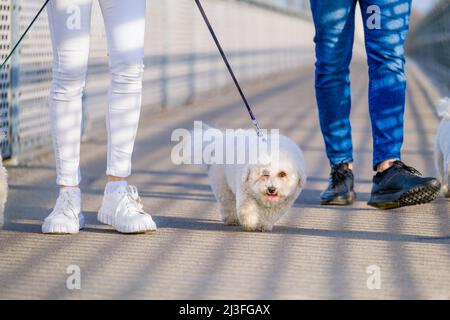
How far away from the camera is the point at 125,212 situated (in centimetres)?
432

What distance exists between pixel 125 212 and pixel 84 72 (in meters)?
0.60

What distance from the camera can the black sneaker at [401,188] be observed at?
4719 mm

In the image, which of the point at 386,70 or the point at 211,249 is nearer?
the point at 211,249

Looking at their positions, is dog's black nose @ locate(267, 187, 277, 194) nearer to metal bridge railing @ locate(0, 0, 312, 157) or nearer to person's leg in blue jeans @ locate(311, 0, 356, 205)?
Answer: person's leg in blue jeans @ locate(311, 0, 356, 205)

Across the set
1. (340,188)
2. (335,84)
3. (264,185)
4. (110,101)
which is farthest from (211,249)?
(335,84)

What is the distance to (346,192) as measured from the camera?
5133 mm

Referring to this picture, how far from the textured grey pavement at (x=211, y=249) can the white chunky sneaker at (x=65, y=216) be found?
0.16 ft

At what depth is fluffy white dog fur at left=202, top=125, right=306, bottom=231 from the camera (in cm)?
420

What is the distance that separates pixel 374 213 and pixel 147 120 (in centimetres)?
569

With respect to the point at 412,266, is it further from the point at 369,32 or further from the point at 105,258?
the point at 369,32

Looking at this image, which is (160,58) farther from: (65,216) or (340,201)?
(65,216)
